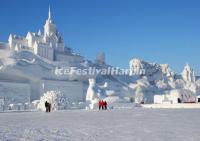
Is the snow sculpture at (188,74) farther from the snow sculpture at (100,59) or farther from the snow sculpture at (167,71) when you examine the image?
the snow sculpture at (100,59)

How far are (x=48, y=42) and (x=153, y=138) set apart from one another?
7144cm

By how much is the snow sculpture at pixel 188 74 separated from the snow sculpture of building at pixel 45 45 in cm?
3113

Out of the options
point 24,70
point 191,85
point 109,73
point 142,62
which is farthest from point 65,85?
point 191,85

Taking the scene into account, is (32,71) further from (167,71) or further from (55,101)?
(167,71)

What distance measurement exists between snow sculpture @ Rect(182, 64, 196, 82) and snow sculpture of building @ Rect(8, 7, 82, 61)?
31130mm

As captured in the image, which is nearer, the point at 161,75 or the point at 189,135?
the point at 189,135

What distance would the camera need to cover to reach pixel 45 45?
71.6 metres

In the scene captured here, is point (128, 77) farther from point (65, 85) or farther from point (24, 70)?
point (24, 70)

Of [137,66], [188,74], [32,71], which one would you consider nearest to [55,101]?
[32,71]

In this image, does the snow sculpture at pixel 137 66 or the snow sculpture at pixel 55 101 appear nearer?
the snow sculpture at pixel 55 101

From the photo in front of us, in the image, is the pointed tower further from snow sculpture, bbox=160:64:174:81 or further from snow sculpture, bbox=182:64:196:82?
snow sculpture, bbox=182:64:196:82

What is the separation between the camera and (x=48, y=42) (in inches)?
3004

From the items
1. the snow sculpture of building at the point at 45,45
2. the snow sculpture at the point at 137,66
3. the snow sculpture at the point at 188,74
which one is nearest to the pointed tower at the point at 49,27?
the snow sculpture of building at the point at 45,45

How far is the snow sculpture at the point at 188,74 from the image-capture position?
91.1 m
